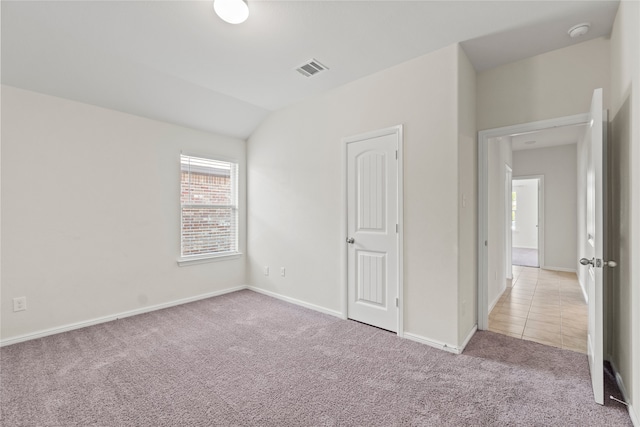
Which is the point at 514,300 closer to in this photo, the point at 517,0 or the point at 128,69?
the point at 517,0

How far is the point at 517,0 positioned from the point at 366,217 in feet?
6.99

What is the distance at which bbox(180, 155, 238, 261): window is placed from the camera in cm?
404

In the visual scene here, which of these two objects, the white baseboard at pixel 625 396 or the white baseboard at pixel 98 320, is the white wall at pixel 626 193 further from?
the white baseboard at pixel 98 320

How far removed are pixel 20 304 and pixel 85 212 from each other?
Result: 1030 mm

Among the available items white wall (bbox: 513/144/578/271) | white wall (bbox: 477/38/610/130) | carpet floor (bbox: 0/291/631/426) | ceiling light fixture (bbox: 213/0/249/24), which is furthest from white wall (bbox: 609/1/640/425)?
white wall (bbox: 513/144/578/271)

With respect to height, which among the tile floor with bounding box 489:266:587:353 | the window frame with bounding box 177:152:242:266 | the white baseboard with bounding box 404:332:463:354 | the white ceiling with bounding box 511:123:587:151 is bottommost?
the tile floor with bounding box 489:266:587:353

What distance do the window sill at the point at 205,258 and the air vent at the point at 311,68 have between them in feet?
9.31

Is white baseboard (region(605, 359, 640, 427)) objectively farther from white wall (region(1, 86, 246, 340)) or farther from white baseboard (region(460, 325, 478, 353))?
white wall (region(1, 86, 246, 340))

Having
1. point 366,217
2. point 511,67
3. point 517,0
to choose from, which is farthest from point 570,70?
point 366,217

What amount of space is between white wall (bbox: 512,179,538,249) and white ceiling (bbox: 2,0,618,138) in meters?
9.02

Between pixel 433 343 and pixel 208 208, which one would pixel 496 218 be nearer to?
pixel 433 343

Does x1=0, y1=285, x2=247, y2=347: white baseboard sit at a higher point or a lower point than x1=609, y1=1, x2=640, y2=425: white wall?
lower

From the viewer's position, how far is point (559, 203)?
6109 mm

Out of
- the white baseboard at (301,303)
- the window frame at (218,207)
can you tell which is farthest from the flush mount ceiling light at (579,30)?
the window frame at (218,207)
